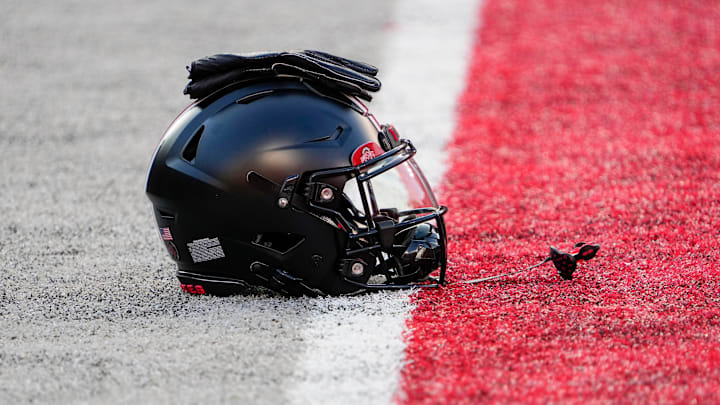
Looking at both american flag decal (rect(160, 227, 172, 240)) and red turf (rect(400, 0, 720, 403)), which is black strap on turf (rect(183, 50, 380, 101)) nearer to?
american flag decal (rect(160, 227, 172, 240))

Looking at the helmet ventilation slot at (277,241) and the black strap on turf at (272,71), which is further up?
the black strap on turf at (272,71)

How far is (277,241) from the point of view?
9.42 ft

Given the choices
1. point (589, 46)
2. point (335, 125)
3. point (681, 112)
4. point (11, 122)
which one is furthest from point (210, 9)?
point (335, 125)

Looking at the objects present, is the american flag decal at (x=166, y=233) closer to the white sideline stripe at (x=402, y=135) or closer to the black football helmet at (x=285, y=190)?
the black football helmet at (x=285, y=190)

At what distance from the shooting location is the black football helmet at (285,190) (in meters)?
2.76

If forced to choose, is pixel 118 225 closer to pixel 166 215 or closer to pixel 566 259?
pixel 166 215

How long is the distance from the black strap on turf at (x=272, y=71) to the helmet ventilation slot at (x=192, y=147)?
0.58 feet

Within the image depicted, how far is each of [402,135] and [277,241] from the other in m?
2.39

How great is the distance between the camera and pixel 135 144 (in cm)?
509

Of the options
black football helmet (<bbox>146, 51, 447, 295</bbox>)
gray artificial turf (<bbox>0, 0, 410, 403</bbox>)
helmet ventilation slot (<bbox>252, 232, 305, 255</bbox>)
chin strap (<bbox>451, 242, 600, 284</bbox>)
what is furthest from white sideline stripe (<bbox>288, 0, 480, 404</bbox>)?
chin strap (<bbox>451, 242, 600, 284</bbox>)

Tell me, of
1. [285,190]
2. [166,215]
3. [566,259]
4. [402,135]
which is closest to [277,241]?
[285,190]

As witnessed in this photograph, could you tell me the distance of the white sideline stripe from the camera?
2484 millimetres

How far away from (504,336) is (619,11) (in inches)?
214

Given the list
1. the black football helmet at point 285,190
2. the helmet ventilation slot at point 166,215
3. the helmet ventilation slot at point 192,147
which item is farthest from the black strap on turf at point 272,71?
the helmet ventilation slot at point 166,215
